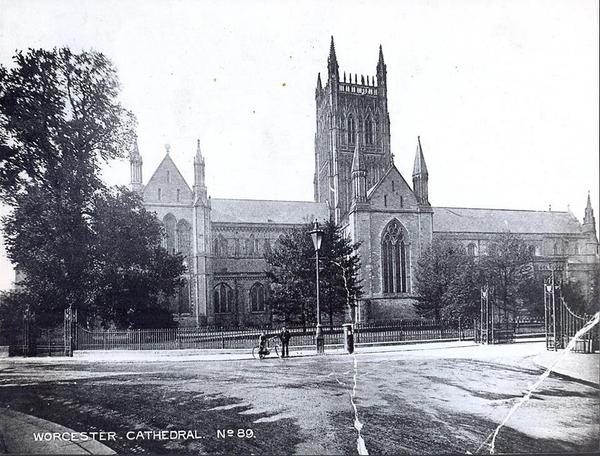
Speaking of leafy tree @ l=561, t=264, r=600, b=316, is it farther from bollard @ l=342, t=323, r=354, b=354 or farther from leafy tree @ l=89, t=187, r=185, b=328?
leafy tree @ l=89, t=187, r=185, b=328

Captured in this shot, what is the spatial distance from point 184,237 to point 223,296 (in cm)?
1155

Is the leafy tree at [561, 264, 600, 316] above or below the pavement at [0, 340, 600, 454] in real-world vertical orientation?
above

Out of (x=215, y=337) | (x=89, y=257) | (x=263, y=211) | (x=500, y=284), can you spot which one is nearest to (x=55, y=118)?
(x=89, y=257)

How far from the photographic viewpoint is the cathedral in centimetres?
3175

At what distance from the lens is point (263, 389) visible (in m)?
9.38

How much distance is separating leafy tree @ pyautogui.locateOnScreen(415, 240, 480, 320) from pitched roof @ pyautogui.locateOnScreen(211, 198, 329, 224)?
56.2 ft

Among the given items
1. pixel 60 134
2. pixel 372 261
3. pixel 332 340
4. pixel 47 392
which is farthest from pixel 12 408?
pixel 372 261

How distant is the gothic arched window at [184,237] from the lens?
3270cm

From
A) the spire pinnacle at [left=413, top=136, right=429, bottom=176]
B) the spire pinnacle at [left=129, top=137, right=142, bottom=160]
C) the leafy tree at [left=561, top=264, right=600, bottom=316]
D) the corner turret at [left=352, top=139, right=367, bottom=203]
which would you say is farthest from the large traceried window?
the spire pinnacle at [left=129, top=137, right=142, bottom=160]

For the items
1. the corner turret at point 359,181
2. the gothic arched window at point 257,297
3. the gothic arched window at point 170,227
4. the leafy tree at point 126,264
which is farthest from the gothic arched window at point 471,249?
the leafy tree at point 126,264

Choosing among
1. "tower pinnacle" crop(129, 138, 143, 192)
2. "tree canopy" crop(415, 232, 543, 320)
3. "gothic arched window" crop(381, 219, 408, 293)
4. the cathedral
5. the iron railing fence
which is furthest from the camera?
"gothic arched window" crop(381, 219, 408, 293)

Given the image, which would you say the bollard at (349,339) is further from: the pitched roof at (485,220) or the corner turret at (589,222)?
the pitched roof at (485,220)

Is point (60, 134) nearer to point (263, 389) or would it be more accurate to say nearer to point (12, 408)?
point (12, 408)

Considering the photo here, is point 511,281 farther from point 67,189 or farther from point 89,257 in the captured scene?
point 67,189
